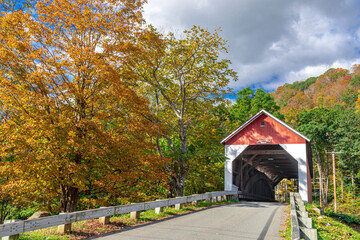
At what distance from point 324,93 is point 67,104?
→ 284 feet

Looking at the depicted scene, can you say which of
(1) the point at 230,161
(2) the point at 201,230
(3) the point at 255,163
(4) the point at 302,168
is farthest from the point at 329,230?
(3) the point at 255,163

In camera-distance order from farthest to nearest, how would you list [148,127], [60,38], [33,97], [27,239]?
[148,127]
[60,38]
[33,97]
[27,239]

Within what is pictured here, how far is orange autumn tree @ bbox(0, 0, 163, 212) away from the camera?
9633 millimetres

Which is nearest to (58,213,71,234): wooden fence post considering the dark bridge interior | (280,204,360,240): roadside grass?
(280,204,360,240): roadside grass

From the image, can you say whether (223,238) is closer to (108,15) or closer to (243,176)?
(108,15)

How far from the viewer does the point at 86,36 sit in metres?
11.7

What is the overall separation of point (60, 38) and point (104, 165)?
5685 millimetres

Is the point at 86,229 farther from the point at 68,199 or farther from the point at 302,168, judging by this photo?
the point at 302,168

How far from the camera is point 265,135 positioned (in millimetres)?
20359

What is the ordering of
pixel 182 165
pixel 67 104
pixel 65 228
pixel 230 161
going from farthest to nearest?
pixel 230 161
pixel 182 165
pixel 67 104
pixel 65 228

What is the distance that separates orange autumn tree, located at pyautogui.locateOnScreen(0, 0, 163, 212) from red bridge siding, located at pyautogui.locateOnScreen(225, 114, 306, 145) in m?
9.67

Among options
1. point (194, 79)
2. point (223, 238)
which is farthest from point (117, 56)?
point (223, 238)

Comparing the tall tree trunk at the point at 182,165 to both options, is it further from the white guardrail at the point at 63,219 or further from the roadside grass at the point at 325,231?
the roadside grass at the point at 325,231

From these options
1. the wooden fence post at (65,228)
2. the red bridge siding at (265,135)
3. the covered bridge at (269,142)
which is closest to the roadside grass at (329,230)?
the covered bridge at (269,142)
